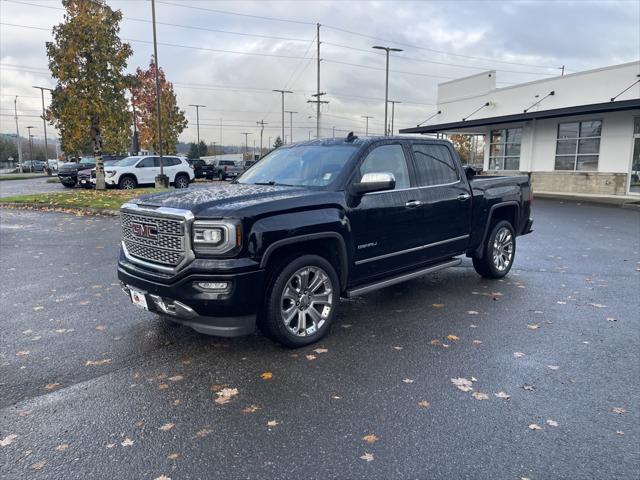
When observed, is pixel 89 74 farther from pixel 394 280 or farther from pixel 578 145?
pixel 578 145

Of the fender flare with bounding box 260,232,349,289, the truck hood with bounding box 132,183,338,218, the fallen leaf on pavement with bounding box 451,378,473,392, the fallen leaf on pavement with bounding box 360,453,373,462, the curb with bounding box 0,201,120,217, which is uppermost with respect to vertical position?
the truck hood with bounding box 132,183,338,218

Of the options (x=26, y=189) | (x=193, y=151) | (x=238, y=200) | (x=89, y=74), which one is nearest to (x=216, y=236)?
(x=238, y=200)

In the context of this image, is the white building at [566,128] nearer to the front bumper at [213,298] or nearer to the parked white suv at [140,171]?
the parked white suv at [140,171]

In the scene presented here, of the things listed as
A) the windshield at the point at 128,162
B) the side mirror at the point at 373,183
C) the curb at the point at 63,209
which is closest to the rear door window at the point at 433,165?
the side mirror at the point at 373,183

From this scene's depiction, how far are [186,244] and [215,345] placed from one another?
1165mm

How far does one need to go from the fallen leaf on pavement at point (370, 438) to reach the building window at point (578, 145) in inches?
915

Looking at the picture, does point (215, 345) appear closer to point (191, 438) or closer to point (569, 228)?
point (191, 438)

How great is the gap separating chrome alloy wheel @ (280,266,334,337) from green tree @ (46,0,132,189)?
20075 millimetres

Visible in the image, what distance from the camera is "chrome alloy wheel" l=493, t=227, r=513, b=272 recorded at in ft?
23.4

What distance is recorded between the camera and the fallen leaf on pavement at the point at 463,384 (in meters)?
3.76

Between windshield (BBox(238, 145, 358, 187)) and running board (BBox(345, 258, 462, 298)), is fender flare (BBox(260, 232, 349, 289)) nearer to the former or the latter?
running board (BBox(345, 258, 462, 298))

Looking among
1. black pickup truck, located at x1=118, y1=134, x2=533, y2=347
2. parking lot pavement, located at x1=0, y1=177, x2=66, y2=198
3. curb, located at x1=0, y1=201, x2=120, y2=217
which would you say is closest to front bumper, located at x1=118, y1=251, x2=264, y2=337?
black pickup truck, located at x1=118, y1=134, x2=533, y2=347

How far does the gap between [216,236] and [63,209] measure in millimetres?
14433

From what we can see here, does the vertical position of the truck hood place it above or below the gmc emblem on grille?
above
